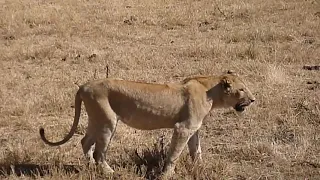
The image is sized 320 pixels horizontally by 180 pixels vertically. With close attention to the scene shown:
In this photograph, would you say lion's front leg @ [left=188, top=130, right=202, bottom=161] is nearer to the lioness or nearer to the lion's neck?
the lioness

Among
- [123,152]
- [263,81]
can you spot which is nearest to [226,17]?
[263,81]

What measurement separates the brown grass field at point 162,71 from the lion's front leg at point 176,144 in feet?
0.45

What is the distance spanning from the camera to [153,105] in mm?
5672

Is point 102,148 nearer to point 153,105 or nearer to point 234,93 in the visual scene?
point 153,105

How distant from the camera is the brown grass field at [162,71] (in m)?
6.09

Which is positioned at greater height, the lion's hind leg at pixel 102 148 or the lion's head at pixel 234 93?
the lion's head at pixel 234 93

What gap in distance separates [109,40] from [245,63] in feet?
12.5

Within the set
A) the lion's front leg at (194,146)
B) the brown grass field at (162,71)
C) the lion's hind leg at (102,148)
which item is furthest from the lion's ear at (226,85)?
the lion's hind leg at (102,148)

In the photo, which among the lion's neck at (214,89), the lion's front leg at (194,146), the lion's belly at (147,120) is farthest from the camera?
the lion's front leg at (194,146)

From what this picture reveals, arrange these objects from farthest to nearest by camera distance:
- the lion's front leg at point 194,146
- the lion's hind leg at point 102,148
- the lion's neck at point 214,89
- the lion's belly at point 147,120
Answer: the lion's front leg at point 194,146, the lion's neck at point 214,89, the lion's belly at point 147,120, the lion's hind leg at point 102,148

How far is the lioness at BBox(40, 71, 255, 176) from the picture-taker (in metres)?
5.51

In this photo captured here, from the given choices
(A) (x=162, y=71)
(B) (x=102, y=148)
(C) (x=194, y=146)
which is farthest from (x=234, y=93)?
(A) (x=162, y=71)

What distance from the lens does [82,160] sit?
20.0ft

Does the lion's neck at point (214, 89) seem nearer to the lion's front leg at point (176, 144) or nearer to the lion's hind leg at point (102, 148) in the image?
the lion's front leg at point (176, 144)
